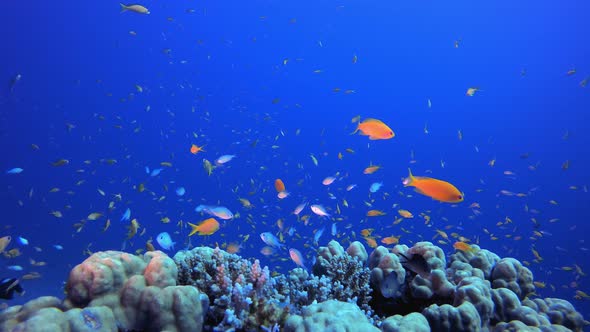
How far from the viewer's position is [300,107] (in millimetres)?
60594

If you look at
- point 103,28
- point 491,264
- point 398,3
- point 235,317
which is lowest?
point 235,317

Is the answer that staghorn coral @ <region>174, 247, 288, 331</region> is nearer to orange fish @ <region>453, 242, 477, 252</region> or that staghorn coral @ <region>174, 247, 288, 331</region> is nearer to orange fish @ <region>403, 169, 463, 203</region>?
orange fish @ <region>403, 169, 463, 203</region>

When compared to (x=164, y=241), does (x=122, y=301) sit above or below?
below

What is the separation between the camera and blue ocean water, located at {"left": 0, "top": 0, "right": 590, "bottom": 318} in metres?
48.2

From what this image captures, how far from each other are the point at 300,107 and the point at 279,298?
58022mm

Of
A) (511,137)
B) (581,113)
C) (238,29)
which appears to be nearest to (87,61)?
(238,29)

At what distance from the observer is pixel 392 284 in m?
4.41

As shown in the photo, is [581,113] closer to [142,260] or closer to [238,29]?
[238,29]

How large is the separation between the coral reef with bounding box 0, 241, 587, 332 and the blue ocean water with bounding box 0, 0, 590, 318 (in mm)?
33094

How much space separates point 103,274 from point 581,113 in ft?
297

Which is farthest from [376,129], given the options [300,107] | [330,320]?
[300,107]

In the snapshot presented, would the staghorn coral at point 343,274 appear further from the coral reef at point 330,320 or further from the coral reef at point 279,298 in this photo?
the coral reef at point 330,320

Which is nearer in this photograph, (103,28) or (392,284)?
(392,284)

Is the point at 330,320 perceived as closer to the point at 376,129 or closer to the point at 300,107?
the point at 376,129
